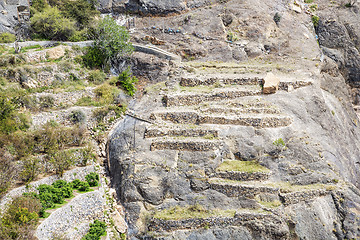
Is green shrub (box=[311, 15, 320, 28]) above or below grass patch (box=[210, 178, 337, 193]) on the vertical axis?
above

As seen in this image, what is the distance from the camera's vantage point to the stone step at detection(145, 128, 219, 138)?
96.2 feet

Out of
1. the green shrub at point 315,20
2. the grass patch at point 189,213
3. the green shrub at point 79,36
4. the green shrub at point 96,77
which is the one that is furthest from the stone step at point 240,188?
the green shrub at point 315,20

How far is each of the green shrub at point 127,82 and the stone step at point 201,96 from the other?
4.00 meters

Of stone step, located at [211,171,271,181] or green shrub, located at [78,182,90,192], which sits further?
stone step, located at [211,171,271,181]

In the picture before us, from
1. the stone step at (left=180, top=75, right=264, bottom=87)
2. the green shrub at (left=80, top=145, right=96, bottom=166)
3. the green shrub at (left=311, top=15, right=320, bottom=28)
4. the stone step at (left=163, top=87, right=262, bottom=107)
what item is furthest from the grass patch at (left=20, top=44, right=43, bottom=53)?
the green shrub at (left=311, top=15, right=320, bottom=28)

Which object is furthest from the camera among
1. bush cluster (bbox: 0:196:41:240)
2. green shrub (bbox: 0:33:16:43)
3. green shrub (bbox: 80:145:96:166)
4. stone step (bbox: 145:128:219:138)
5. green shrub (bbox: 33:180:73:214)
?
green shrub (bbox: 0:33:16:43)

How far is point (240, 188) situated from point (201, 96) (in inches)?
394

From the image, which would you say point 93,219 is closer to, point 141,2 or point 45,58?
point 45,58

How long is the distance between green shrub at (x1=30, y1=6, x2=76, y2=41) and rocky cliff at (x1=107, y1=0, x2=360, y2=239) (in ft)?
25.0

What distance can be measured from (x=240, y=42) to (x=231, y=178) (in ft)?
64.8

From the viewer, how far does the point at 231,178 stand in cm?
2708

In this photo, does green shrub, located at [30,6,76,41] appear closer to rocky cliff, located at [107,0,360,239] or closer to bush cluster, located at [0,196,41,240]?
rocky cliff, located at [107,0,360,239]

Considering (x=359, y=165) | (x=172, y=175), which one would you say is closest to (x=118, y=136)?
(x=172, y=175)

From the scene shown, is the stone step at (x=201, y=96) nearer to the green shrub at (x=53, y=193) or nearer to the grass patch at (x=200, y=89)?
the grass patch at (x=200, y=89)
